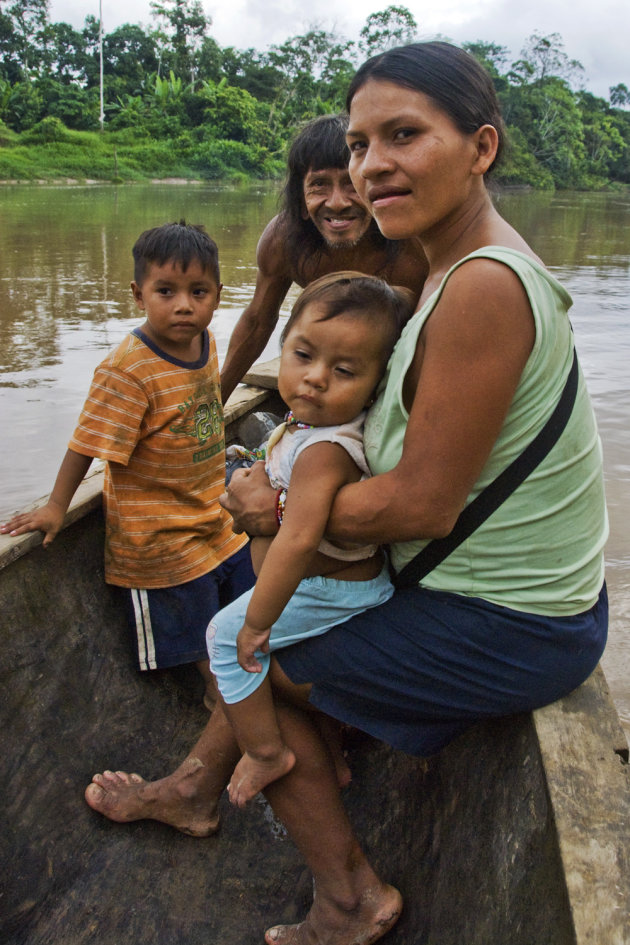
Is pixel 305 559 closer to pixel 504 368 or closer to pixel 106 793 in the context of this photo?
pixel 504 368

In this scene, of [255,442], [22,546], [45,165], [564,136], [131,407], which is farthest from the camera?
[564,136]

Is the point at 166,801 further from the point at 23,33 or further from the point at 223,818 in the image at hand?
the point at 23,33

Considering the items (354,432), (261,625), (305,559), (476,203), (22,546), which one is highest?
(476,203)

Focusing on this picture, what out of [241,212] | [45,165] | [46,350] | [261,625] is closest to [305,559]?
[261,625]

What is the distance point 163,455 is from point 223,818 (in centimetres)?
90

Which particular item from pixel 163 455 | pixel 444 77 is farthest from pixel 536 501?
pixel 163 455

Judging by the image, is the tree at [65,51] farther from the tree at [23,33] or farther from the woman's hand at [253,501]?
the woman's hand at [253,501]

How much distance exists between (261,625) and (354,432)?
14.1 inches

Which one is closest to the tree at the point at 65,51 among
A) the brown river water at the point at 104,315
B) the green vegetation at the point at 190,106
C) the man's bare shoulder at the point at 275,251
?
the green vegetation at the point at 190,106

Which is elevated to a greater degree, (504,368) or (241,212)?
(504,368)

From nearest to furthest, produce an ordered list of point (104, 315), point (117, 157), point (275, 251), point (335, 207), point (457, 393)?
point (457, 393) → point (335, 207) → point (275, 251) → point (104, 315) → point (117, 157)

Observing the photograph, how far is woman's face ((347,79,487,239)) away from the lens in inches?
46.7

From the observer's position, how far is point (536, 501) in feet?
3.89

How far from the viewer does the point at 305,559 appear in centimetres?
126
